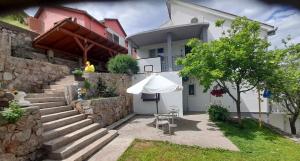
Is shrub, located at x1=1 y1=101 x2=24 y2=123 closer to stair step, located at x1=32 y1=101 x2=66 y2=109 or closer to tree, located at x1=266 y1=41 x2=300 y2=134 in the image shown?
stair step, located at x1=32 y1=101 x2=66 y2=109

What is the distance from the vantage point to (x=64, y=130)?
750cm

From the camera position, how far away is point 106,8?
877 mm

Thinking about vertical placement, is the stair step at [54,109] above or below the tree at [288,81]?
below

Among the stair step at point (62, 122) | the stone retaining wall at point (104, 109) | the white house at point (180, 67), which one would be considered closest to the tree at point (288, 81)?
the white house at point (180, 67)

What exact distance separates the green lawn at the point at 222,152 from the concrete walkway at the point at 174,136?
39cm

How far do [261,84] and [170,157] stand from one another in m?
7.32

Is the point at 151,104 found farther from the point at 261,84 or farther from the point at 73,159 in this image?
the point at 73,159

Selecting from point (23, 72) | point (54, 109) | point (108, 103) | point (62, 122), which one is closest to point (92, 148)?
point (62, 122)

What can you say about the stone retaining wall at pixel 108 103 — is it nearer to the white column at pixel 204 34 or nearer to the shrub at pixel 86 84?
the shrub at pixel 86 84

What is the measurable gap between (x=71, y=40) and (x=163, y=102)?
319 inches

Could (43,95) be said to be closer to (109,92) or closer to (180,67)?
(109,92)

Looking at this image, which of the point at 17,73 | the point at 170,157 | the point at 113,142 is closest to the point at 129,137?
the point at 113,142

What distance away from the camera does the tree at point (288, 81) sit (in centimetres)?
1094

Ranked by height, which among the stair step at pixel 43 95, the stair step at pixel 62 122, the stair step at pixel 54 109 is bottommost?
the stair step at pixel 62 122
